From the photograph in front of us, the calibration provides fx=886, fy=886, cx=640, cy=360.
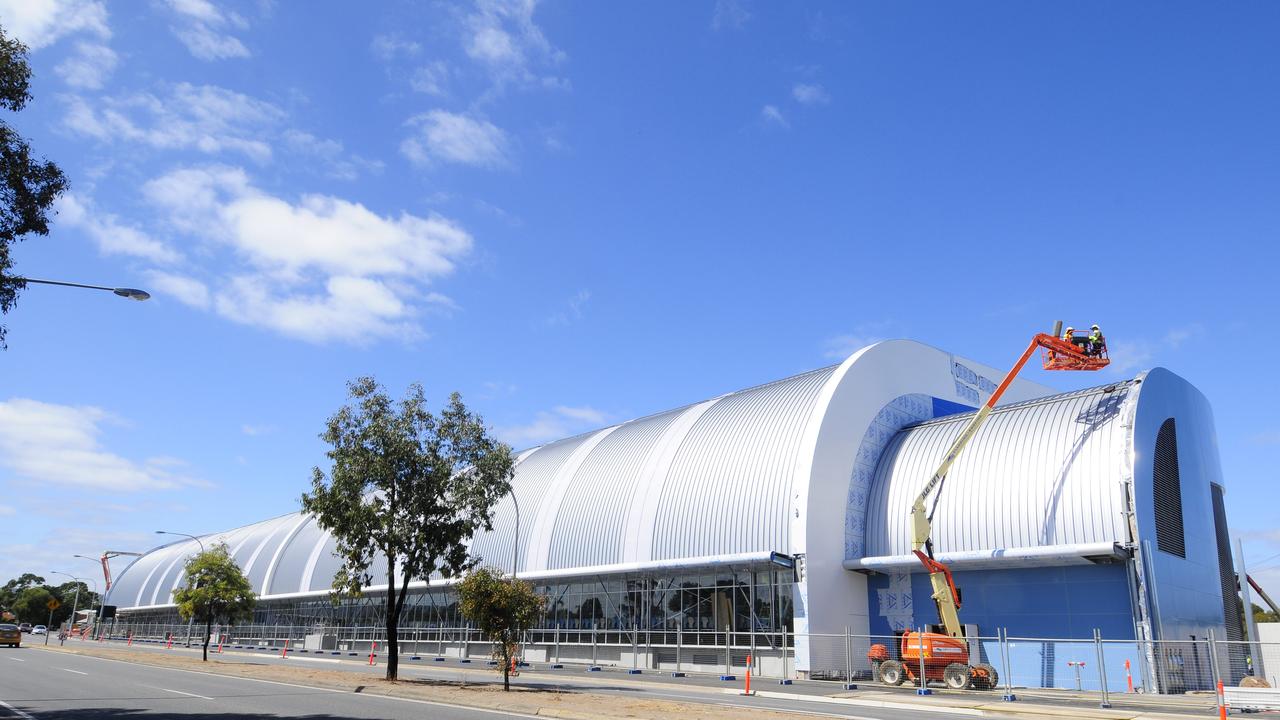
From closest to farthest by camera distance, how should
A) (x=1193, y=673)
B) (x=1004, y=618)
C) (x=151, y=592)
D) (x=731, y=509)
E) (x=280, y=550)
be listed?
(x=1193, y=673) → (x=1004, y=618) → (x=731, y=509) → (x=280, y=550) → (x=151, y=592)

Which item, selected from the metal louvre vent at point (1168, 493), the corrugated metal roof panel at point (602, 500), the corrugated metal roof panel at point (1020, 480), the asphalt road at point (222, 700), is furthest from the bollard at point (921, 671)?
the corrugated metal roof panel at point (602, 500)

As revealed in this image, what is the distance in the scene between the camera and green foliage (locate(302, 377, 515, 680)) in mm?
32625

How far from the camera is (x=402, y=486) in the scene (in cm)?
3331

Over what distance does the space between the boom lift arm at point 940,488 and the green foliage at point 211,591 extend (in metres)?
39.3

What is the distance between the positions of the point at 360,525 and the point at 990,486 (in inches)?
993

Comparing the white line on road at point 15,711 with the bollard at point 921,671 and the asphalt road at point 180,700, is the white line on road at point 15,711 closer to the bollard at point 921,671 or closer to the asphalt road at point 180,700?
the asphalt road at point 180,700

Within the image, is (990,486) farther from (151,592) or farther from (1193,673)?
(151,592)

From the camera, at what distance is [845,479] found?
40.8m

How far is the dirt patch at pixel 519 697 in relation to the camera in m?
20.4

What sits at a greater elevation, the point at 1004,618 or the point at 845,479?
the point at 845,479

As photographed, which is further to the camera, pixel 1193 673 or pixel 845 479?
pixel 845 479

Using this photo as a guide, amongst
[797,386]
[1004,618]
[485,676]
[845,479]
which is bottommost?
[485,676]

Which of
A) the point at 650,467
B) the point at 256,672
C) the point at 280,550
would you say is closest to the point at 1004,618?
the point at 650,467

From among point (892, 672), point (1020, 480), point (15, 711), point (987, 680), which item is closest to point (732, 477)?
point (892, 672)
